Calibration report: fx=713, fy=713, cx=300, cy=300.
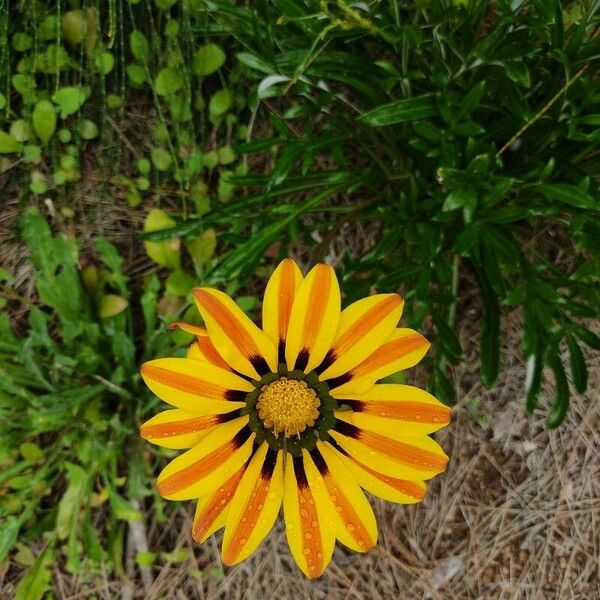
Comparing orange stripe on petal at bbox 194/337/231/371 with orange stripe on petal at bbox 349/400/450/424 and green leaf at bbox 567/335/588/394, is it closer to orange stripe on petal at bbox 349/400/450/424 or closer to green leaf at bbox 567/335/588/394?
orange stripe on petal at bbox 349/400/450/424

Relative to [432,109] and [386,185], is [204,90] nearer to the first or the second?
[386,185]

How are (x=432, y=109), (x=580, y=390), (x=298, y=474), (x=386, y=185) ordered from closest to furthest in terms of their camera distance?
(x=298, y=474) → (x=432, y=109) → (x=580, y=390) → (x=386, y=185)

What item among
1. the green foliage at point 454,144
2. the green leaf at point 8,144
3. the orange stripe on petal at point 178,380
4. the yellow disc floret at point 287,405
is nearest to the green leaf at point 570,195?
the green foliage at point 454,144

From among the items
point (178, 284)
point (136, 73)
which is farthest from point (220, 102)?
point (178, 284)

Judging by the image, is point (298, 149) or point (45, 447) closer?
point (298, 149)

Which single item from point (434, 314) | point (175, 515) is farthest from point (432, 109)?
point (175, 515)
